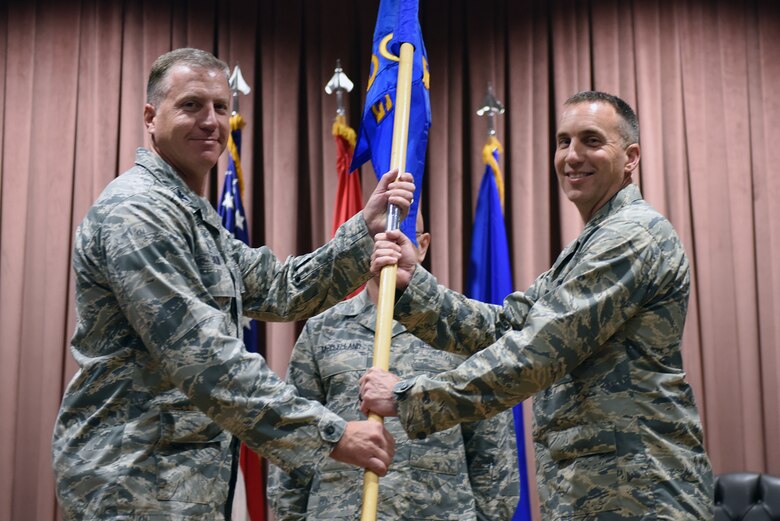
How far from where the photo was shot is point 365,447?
225cm

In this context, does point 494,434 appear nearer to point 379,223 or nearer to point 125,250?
point 379,223

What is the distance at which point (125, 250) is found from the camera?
6.95ft

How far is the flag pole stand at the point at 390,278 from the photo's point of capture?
230 cm

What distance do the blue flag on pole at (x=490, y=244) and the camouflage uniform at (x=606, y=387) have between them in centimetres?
203

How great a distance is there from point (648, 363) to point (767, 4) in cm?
313

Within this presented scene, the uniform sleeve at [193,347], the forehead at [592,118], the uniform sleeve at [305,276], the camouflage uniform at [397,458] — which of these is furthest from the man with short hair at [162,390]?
the forehead at [592,118]

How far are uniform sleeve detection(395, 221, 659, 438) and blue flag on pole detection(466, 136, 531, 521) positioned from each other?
2.06 m

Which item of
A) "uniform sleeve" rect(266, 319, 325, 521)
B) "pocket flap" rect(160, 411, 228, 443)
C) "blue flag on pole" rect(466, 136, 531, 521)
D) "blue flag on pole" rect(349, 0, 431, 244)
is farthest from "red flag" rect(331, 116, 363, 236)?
"pocket flap" rect(160, 411, 228, 443)

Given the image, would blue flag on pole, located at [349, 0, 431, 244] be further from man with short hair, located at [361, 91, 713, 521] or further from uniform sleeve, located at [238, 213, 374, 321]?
man with short hair, located at [361, 91, 713, 521]

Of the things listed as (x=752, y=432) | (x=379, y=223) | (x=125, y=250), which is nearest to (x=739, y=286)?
(x=752, y=432)

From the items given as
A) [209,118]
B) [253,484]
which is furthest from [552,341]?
[253,484]

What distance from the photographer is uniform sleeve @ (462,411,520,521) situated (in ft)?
10.3

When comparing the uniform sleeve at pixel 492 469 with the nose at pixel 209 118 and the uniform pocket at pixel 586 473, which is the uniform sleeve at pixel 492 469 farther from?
the nose at pixel 209 118

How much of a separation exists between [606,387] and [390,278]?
65 centimetres
